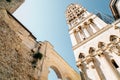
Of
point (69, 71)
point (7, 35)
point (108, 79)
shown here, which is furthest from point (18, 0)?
point (108, 79)

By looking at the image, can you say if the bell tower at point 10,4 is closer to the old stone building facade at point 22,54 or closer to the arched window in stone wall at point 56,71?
the old stone building facade at point 22,54

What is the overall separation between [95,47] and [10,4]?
561 cm

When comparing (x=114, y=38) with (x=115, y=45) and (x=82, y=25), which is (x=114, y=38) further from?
(x=82, y=25)

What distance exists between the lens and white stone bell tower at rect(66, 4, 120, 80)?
10.1 meters

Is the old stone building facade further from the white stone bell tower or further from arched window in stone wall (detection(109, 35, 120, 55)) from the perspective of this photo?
arched window in stone wall (detection(109, 35, 120, 55))

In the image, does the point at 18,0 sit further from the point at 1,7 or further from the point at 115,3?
the point at 115,3

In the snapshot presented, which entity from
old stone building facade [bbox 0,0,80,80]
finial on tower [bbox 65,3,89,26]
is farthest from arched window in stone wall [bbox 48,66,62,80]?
finial on tower [bbox 65,3,89,26]

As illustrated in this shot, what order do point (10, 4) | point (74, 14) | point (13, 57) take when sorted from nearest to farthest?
point (13, 57) < point (10, 4) < point (74, 14)

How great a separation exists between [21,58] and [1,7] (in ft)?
8.63

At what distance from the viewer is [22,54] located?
24.6ft

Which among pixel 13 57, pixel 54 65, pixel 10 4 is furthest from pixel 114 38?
pixel 13 57

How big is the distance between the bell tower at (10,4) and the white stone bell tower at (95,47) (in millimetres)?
4855

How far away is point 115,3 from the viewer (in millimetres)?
11938

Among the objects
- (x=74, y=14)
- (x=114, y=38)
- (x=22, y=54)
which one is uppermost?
(x=74, y=14)
